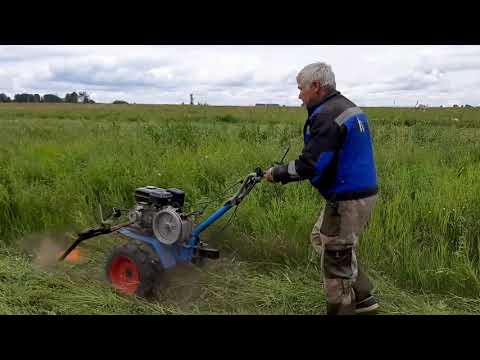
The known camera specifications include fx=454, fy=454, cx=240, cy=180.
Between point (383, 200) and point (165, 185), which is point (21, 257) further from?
point (383, 200)

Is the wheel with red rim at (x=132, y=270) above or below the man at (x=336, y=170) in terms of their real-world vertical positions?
below

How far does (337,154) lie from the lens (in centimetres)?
319

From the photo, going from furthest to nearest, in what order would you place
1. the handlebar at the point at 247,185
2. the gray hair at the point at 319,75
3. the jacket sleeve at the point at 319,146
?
the handlebar at the point at 247,185 → the gray hair at the point at 319,75 → the jacket sleeve at the point at 319,146

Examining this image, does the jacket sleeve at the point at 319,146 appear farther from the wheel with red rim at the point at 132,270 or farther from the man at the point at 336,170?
the wheel with red rim at the point at 132,270

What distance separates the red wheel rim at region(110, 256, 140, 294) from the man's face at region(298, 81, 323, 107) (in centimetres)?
200

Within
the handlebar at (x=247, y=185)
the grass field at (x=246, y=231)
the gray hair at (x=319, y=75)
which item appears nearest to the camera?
the gray hair at (x=319, y=75)

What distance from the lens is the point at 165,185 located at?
229 inches

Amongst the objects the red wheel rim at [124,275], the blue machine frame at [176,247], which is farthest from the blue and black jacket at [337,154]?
the red wheel rim at [124,275]

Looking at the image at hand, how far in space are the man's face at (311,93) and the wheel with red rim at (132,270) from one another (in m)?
1.89

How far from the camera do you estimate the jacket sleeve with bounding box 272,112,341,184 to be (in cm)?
308

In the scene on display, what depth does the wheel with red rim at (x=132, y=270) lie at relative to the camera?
386 centimetres

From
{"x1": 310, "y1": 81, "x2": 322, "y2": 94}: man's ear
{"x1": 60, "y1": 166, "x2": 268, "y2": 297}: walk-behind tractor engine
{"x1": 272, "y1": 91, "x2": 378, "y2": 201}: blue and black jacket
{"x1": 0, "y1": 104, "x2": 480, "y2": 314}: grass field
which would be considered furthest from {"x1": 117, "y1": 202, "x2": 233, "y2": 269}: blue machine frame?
{"x1": 310, "y1": 81, "x2": 322, "y2": 94}: man's ear

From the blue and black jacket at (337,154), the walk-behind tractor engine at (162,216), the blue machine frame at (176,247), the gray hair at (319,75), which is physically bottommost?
the blue machine frame at (176,247)

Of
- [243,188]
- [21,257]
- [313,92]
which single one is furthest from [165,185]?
[313,92]
